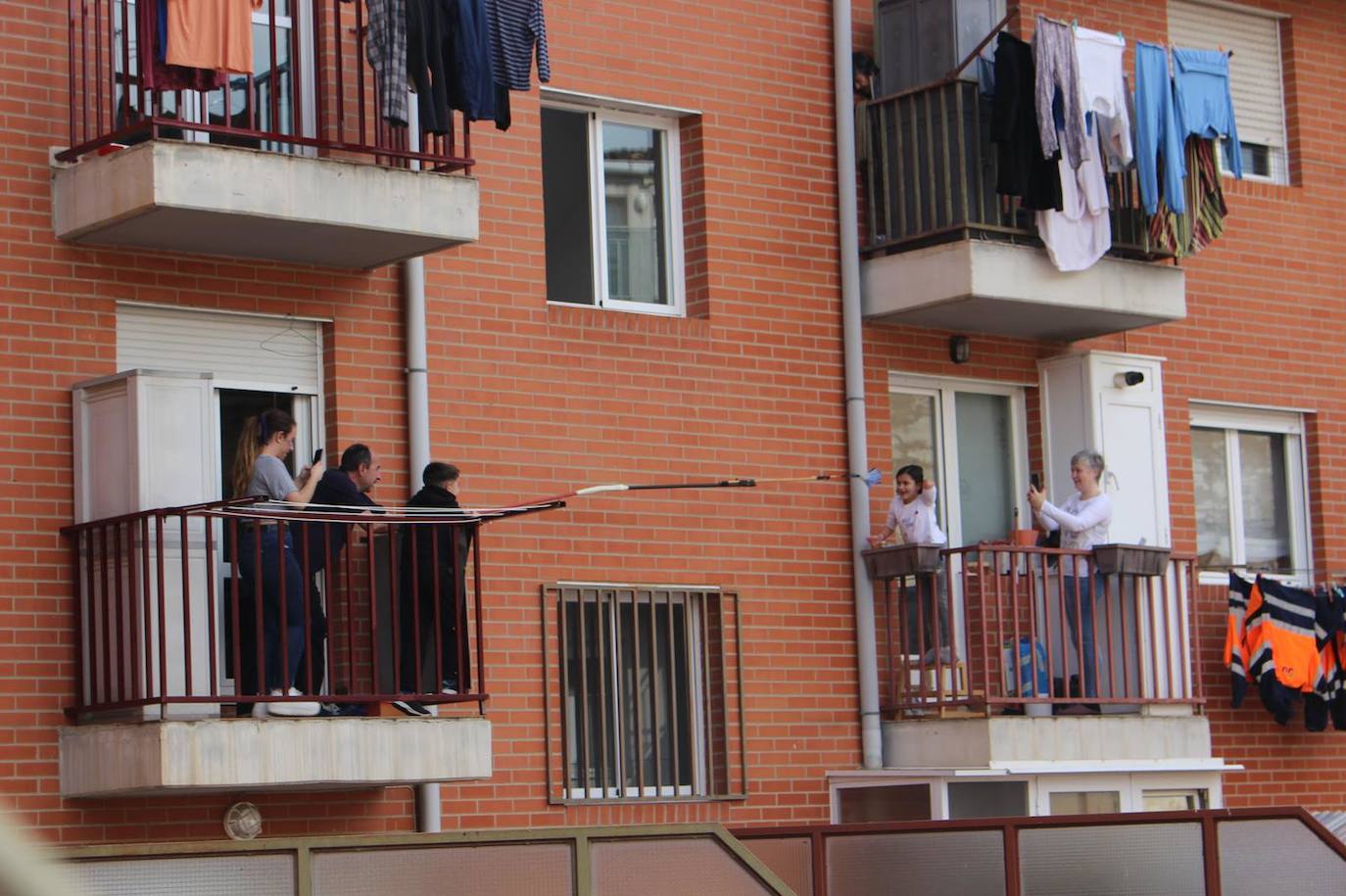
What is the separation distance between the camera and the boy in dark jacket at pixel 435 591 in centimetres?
953

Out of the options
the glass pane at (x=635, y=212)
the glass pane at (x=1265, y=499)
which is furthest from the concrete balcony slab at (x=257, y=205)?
the glass pane at (x=1265, y=499)

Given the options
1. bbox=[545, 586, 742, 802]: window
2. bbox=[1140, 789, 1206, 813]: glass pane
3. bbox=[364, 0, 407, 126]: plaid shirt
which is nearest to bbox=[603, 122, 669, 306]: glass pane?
bbox=[545, 586, 742, 802]: window

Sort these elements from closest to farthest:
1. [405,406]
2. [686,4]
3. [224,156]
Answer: [224,156], [405,406], [686,4]

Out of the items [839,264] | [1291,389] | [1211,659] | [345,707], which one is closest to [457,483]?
[345,707]

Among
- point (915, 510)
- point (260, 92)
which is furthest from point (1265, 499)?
point (260, 92)

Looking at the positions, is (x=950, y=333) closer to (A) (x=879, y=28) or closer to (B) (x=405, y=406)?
(A) (x=879, y=28)

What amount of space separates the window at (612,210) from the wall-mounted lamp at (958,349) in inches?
81.5

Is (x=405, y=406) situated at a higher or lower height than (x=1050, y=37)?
lower

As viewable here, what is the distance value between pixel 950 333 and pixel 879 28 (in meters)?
2.06

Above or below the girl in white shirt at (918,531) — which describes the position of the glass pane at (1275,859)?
below

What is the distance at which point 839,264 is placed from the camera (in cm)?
1264

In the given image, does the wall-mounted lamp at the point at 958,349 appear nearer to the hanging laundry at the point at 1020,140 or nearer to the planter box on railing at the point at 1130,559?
the hanging laundry at the point at 1020,140

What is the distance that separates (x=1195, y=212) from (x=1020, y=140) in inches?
68.5

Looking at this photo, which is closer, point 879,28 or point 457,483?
point 457,483
